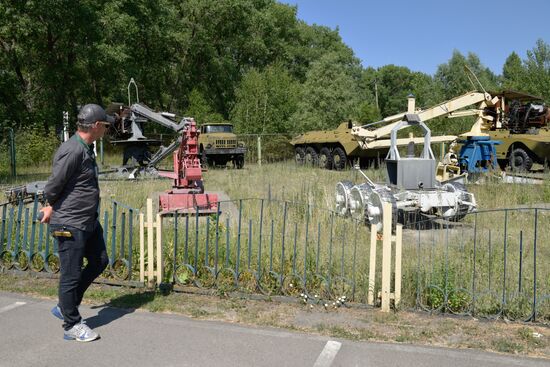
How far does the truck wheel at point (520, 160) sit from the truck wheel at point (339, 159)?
19.6ft

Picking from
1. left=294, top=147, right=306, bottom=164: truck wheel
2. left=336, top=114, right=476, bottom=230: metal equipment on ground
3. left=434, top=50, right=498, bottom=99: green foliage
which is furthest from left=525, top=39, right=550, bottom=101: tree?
left=336, top=114, right=476, bottom=230: metal equipment on ground

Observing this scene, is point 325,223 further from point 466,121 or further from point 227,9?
point 227,9

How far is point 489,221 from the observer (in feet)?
29.6

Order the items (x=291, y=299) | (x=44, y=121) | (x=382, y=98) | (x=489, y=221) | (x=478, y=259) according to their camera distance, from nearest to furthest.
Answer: (x=291, y=299) → (x=478, y=259) → (x=489, y=221) → (x=44, y=121) → (x=382, y=98)

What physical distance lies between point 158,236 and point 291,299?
150cm

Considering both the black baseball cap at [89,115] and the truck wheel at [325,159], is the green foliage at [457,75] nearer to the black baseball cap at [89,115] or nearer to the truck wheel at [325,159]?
the truck wheel at [325,159]

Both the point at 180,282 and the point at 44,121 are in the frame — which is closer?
the point at 180,282

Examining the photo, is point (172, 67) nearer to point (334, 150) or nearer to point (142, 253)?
point (334, 150)

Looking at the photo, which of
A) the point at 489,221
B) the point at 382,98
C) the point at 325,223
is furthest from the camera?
the point at 382,98

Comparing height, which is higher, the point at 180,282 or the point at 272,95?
the point at 272,95

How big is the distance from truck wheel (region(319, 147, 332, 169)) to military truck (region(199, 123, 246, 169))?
3193 mm

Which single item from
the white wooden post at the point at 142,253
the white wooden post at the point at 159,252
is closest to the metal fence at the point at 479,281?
the white wooden post at the point at 159,252

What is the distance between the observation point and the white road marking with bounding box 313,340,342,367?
3904 millimetres

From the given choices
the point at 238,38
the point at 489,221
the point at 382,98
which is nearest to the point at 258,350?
the point at 489,221
